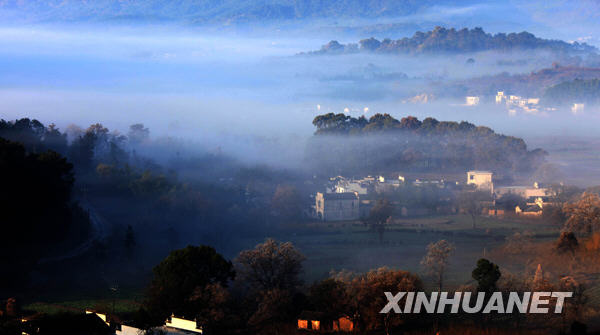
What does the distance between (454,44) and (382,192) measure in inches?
3417

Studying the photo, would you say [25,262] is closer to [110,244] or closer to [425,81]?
[110,244]

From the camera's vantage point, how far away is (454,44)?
11881cm

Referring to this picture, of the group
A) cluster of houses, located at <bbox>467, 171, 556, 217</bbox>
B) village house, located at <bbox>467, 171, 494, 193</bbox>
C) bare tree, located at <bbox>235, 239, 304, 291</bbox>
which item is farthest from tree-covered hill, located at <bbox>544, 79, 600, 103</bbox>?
bare tree, located at <bbox>235, 239, 304, 291</bbox>

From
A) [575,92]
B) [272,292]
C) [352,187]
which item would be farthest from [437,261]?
[575,92]

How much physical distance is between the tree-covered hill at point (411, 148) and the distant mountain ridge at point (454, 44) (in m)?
64.4

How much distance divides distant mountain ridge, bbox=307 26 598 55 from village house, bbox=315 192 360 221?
8601 centimetres

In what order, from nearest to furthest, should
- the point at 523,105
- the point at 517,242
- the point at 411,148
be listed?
the point at 517,242, the point at 411,148, the point at 523,105

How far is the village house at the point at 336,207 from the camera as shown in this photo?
32.2m

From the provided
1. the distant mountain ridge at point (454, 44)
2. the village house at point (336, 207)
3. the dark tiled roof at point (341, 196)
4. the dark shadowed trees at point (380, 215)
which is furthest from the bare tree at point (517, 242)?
the distant mountain ridge at point (454, 44)

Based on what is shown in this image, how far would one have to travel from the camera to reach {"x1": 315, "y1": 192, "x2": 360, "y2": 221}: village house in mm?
32250

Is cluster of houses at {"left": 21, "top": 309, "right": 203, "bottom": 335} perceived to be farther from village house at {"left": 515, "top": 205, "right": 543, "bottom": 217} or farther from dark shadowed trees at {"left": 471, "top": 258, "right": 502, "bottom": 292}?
village house at {"left": 515, "top": 205, "right": 543, "bottom": 217}

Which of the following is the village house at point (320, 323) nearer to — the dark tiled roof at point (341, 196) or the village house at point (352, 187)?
the dark tiled roof at point (341, 196)

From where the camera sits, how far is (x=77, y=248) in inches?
910

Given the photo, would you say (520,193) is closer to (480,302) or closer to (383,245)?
(383,245)
